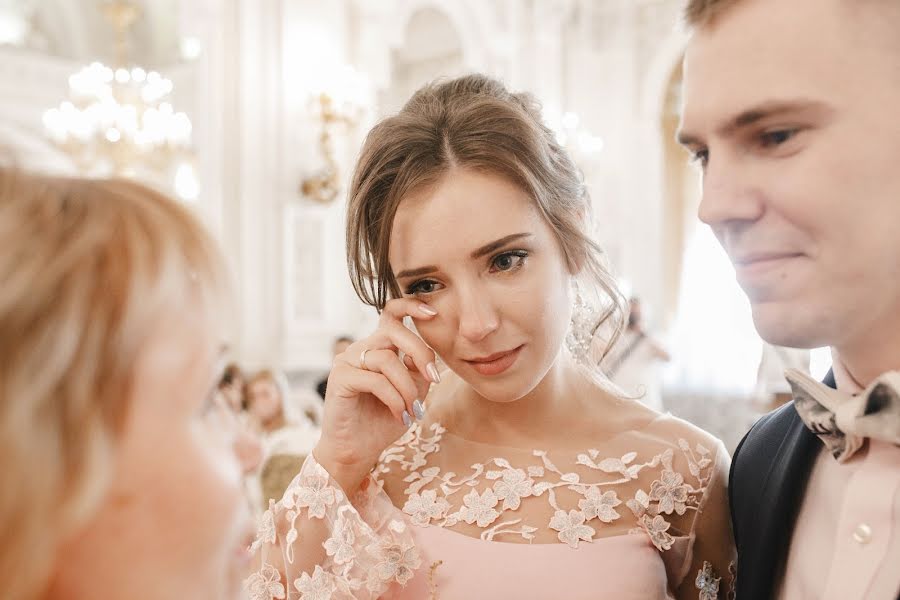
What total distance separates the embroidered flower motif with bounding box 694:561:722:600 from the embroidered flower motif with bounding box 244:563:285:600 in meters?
0.83

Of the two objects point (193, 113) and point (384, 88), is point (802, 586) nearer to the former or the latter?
point (193, 113)

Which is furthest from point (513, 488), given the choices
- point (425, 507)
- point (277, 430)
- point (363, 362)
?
point (277, 430)

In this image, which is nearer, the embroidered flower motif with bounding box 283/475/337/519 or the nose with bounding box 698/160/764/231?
the nose with bounding box 698/160/764/231

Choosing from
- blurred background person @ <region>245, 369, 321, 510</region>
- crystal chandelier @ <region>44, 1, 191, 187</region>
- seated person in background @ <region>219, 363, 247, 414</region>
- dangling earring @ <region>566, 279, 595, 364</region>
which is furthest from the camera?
crystal chandelier @ <region>44, 1, 191, 187</region>

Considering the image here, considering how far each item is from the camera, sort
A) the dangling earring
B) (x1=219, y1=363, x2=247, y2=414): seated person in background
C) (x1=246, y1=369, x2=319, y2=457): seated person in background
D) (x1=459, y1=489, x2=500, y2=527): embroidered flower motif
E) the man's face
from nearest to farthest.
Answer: the man's face → (x1=459, y1=489, x2=500, y2=527): embroidered flower motif → the dangling earring → (x1=219, y1=363, x2=247, y2=414): seated person in background → (x1=246, y1=369, x2=319, y2=457): seated person in background

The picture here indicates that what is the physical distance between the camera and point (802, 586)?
49.3 inches

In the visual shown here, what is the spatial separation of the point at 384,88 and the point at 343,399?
626 centimetres

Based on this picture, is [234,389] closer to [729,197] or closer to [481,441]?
[481,441]

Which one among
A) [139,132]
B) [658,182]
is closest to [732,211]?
[139,132]

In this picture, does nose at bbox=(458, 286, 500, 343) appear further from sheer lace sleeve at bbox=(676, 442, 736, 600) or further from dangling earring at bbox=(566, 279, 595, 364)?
sheer lace sleeve at bbox=(676, 442, 736, 600)

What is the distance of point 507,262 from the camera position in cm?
166

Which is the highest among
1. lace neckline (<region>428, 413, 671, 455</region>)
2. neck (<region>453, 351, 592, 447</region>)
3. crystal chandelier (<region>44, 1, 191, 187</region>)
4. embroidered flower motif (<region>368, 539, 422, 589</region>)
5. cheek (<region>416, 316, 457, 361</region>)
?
crystal chandelier (<region>44, 1, 191, 187</region>)

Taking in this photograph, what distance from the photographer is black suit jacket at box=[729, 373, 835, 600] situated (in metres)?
1.31

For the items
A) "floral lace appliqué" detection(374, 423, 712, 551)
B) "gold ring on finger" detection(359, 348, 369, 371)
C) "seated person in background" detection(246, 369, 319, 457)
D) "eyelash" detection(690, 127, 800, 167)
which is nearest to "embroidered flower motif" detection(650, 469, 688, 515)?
"floral lace appliqué" detection(374, 423, 712, 551)
